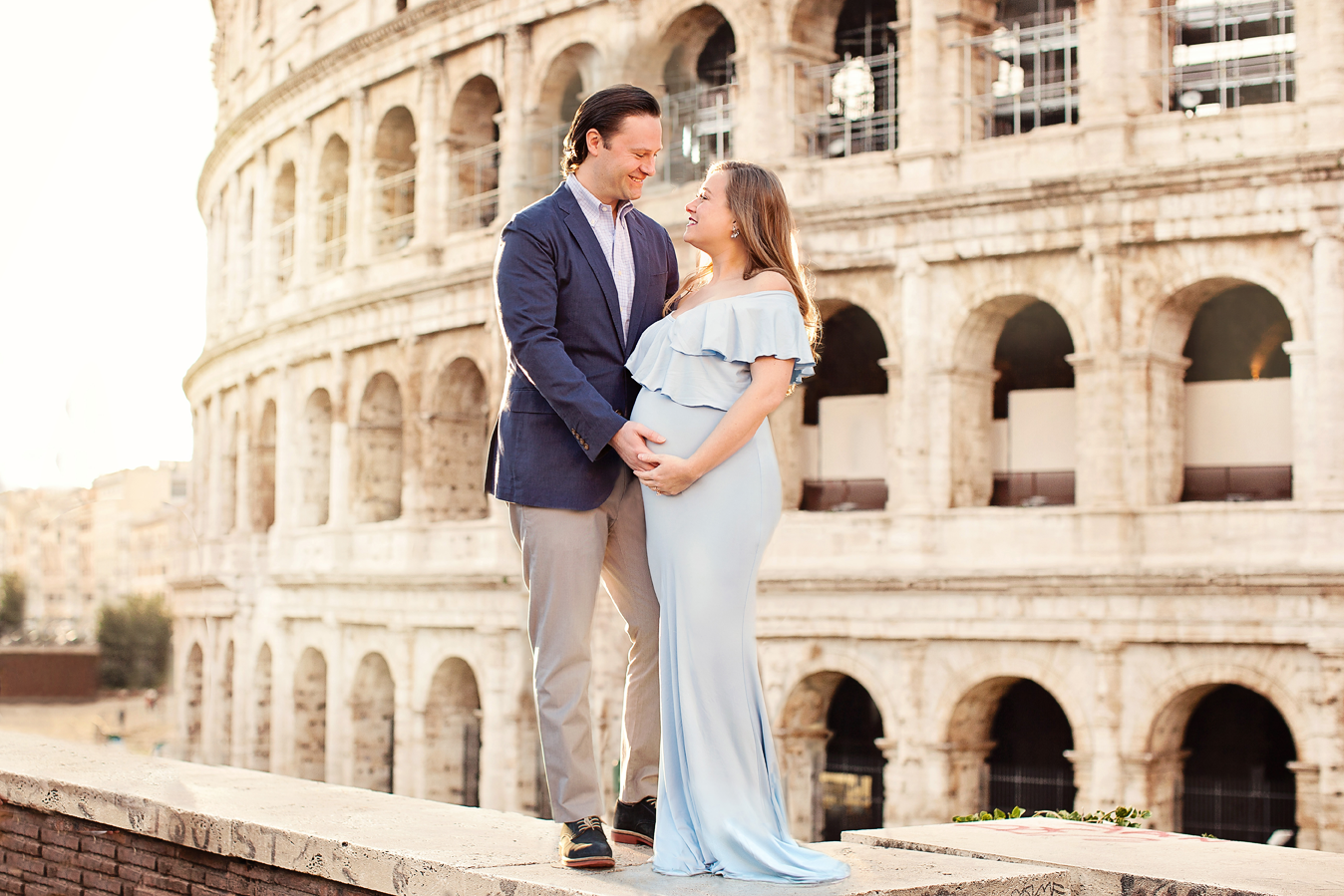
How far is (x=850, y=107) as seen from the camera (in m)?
19.2

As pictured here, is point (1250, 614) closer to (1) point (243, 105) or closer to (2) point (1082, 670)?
(2) point (1082, 670)

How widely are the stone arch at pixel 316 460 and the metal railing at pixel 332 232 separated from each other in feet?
6.86

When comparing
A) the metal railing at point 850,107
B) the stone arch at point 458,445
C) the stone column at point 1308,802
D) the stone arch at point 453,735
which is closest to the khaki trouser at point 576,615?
the stone column at point 1308,802

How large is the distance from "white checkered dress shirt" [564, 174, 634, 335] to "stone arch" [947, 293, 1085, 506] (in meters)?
12.0

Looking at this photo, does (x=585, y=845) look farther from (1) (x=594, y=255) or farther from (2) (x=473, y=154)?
(2) (x=473, y=154)

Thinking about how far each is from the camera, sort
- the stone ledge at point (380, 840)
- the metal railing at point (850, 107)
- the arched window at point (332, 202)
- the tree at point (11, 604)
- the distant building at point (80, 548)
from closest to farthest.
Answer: the stone ledge at point (380, 840)
the metal railing at point (850, 107)
the arched window at point (332, 202)
the tree at point (11, 604)
the distant building at point (80, 548)

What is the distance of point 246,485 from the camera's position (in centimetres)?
2558

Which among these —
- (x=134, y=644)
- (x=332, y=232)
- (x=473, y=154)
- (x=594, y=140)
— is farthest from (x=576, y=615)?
(x=134, y=644)

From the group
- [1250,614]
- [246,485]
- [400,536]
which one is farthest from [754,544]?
[246,485]

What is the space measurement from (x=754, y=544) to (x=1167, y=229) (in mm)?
12381

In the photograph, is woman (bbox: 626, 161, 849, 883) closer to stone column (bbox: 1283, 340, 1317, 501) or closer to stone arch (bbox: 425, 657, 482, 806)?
stone column (bbox: 1283, 340, 1317, 501)

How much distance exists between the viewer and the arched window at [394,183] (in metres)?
22.5

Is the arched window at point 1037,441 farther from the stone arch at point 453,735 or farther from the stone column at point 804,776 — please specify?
the stone arch at point 453,735

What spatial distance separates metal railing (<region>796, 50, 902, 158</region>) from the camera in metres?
17.7
